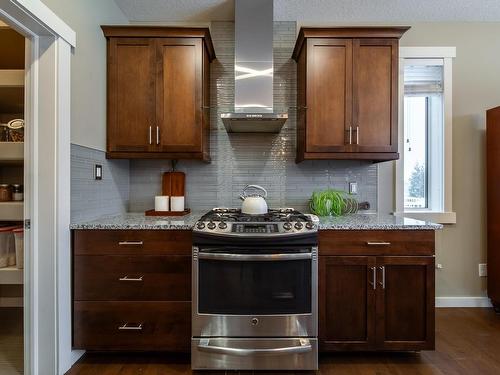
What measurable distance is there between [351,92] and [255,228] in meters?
1.32

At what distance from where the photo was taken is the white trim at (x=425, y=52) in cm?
282

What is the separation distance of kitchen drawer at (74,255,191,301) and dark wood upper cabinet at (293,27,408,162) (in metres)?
1.31

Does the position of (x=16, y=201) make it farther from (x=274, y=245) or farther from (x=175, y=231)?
(x=274, y=245)

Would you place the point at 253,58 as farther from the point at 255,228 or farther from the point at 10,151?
the point at 10,151

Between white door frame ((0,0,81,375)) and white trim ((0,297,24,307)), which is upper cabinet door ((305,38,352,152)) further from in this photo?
white trim ((0,297,24,307))

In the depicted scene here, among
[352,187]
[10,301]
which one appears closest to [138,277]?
[10,301]

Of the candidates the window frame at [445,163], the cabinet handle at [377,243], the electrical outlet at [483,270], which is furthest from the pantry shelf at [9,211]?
the electrical outlet at [483,270]

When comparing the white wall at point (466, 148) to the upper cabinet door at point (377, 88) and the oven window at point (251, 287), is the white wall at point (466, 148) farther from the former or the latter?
the oven window at point (251, 287)

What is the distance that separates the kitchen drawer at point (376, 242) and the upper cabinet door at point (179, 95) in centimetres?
122

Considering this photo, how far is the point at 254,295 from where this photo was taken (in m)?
1.89

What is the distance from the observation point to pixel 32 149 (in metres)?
1.76

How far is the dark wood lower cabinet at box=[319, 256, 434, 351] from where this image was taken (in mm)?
1972

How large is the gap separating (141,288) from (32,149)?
104 cm

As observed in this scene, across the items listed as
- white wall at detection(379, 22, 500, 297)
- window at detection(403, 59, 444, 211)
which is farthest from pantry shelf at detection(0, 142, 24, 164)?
window at detection(403, 59, 444, 211)
